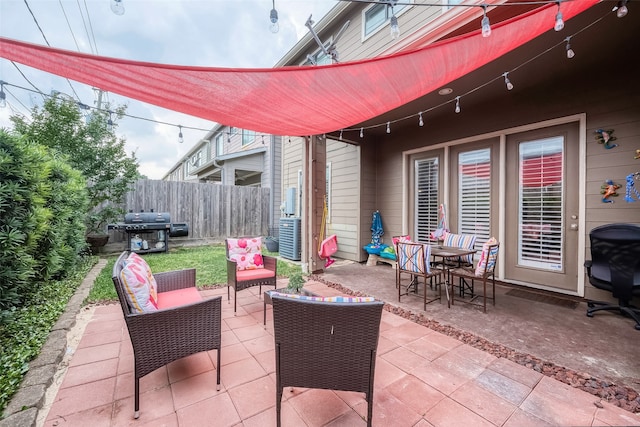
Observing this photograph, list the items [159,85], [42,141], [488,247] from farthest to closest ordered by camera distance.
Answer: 1. [42,141]
2. [488,247]
3. [159,85]

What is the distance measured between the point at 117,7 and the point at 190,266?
158 inches

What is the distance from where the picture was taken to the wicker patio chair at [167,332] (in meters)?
1.60

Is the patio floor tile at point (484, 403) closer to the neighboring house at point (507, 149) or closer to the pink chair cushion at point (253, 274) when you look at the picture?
the pink chair cushion at point (253, 274)

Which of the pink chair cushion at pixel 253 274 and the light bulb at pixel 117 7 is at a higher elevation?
the light bulb at pixel 117 7

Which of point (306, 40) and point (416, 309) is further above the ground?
point (306, 40)

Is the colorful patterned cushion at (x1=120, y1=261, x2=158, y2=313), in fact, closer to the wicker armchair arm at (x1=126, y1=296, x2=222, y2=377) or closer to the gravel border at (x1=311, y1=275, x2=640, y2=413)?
the wicker armchair arm at (x1=126, y1=296, x2=222, y2=377)

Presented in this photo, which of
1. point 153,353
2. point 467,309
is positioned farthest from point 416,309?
point 153,353

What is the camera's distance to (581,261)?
11.4 feet

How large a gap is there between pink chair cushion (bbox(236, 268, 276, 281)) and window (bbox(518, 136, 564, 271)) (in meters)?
3.87

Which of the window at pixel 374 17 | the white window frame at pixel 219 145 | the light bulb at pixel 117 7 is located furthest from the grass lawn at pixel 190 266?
the white window frame at pixel 219 145

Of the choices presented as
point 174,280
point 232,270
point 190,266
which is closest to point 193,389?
point 174,280

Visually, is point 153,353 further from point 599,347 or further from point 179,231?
point 179,231

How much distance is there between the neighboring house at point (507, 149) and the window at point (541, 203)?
0.05 feet

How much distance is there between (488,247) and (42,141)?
8.03m
